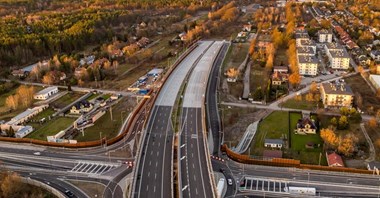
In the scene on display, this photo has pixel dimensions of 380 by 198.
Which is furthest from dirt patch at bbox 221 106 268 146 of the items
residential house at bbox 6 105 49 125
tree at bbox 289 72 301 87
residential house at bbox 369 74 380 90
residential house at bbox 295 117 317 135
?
residential house at bbox 6 105 49 125

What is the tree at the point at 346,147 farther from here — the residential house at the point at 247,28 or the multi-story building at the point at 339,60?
the residential house at the point at 247,28

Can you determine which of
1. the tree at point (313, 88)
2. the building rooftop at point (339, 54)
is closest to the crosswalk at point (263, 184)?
the tree at point (313, 88)

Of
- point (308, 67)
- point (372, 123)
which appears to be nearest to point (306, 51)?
point (308, 67)

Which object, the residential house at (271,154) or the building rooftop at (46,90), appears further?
the building rooftop at (46,90)

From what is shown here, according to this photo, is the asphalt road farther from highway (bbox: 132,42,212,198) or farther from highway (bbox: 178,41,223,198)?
highway (bbox: 132,42,212,198)

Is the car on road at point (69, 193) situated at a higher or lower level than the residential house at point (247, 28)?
lower

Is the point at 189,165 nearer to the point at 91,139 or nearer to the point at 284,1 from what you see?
the point at 91,139

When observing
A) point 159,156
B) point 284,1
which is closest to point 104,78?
point 159,156

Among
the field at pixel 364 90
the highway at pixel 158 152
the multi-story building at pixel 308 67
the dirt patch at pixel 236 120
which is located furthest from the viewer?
the multi-story building at pixel 308 67
